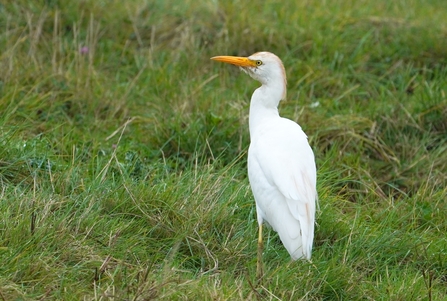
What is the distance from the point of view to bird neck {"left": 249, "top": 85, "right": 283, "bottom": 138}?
444 cm

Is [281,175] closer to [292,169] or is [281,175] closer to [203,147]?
[292,169]

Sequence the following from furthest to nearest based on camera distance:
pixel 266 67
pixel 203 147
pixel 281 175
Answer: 1. pixel 203 147
2. pixel 266 67
3. pixel 281 175

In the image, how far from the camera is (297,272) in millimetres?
3742

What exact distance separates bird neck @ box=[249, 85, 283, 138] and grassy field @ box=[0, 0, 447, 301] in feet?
1.01

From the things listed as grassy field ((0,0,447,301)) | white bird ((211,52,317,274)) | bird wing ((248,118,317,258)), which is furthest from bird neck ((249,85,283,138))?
grassy field ((0,0,447,301))

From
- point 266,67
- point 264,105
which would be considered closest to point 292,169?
point 264,105

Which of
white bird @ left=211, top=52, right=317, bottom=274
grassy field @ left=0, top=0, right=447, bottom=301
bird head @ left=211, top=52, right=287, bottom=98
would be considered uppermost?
bird head @ left=211, top=52, right=287, bottom=98

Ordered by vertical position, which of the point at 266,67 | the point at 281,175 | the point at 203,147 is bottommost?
the point at 203,147

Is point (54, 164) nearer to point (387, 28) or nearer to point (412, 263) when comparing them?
point (412, 263)

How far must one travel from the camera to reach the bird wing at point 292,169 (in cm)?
386

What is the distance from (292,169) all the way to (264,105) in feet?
1.92

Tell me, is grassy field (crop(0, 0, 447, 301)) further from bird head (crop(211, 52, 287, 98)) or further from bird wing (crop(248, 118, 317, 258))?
bird head (crop(211, 52, 287, 98))

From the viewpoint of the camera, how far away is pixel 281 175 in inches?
156

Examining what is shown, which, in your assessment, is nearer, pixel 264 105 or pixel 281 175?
pixel 281 175
